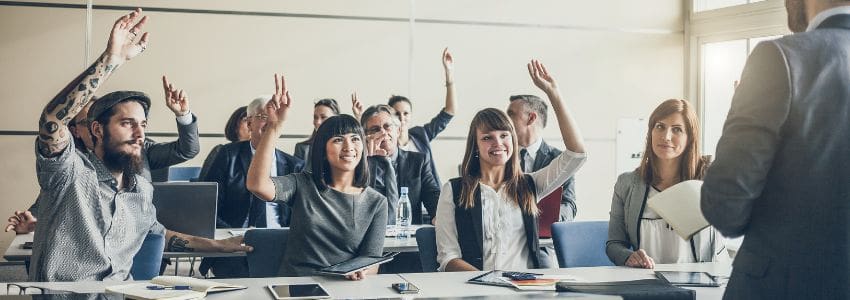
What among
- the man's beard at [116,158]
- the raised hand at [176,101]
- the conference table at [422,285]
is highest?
the raised hand at [176,101]

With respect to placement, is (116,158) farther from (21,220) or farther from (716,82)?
(716,82)

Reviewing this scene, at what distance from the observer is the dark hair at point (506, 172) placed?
3934 millimetres

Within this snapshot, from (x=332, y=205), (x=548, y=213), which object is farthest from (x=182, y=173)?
(x=332, y=205)

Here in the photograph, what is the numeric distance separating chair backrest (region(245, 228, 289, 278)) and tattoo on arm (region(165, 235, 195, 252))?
0.62 meters

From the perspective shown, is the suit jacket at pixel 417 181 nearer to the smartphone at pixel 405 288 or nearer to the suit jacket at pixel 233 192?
the suit jacket at pixel 233 192

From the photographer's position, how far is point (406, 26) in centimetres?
806

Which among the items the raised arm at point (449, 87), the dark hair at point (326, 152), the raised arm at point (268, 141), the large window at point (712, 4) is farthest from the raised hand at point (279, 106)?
the large window at point (712, 4)

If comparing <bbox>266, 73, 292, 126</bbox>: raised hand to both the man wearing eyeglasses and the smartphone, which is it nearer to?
the smartphone

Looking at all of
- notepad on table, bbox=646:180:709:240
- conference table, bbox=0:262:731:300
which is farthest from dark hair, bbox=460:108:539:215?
notepad on table, bbox=646:180:709:240

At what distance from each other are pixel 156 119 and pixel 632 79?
438 cm

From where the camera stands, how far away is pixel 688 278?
332 cm

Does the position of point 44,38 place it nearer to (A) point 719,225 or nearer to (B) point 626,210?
(B) point 626,210

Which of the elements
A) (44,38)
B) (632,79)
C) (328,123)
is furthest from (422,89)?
(328,123)

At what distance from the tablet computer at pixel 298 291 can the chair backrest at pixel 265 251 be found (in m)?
0.74
